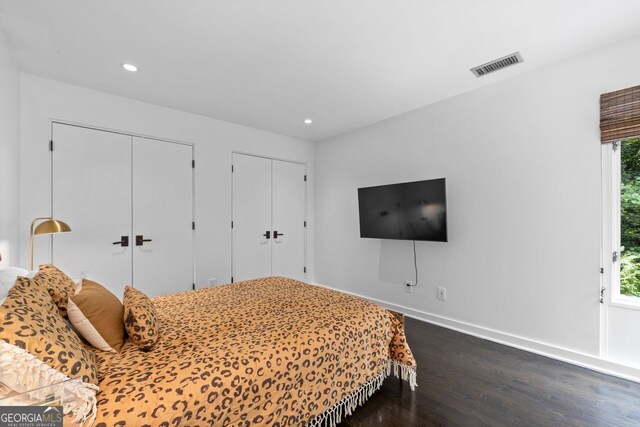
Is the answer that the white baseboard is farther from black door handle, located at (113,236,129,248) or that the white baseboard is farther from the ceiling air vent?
black door handle, located at (113,236,129,248)

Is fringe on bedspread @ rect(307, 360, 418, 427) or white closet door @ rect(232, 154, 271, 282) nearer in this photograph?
fringe on bedspread @ rect(307, 360, 418, 427)

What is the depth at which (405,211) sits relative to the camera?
3.38m

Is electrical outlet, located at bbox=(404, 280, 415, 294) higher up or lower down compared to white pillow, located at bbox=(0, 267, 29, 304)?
lower down

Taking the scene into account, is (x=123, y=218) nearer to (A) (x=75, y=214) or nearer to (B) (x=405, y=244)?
(A) (x=75, y=214)

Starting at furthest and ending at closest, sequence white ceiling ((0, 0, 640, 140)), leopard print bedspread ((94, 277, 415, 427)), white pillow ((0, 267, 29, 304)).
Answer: white ceiling ((0, 0, 640, 140)), white pillow ((0, 267, 29, 304)), leopard print bedspread ((94, 277, 415, 427))

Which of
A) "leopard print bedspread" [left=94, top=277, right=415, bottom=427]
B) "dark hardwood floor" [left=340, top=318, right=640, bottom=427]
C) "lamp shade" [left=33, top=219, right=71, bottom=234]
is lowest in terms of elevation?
"dark hardwood floor" [left=340, top=318, right=640, bottom=427]

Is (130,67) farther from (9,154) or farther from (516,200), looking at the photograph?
(516,200)

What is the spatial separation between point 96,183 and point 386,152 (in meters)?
3.49

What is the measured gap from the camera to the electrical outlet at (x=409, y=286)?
3.60 metres

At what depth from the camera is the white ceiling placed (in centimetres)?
183

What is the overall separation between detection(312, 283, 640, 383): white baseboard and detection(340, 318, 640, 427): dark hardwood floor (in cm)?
7

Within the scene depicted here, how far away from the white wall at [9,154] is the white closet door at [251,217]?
214cm

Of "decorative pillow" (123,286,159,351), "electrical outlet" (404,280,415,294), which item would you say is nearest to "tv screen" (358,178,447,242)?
"electrical outlet" (404,280,415,294)

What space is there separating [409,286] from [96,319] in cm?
321
